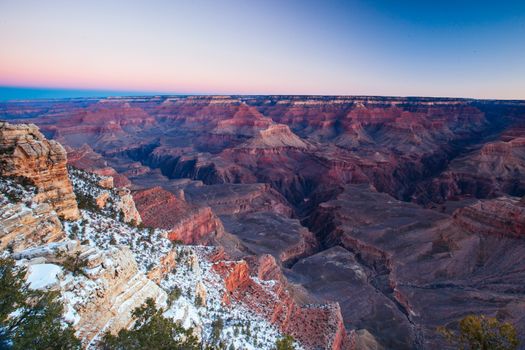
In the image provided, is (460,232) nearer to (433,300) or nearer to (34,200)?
(433,300)

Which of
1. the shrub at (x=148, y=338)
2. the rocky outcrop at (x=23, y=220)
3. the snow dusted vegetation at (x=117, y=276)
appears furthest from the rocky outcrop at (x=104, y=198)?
the shrub at (x=148, y=338)

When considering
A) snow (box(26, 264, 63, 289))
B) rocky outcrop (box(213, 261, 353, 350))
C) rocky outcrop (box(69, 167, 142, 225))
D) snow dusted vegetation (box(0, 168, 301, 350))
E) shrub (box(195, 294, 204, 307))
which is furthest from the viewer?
rocky outcrop (box(69, 167, 142, 225))

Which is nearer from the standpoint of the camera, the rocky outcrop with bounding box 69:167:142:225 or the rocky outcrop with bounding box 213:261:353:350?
the rocky outcrop with bounding box 213:261:353:350

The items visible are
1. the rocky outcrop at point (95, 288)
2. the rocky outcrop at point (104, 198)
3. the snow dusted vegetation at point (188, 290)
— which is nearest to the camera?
the rocky outcrop at point (95, 288)

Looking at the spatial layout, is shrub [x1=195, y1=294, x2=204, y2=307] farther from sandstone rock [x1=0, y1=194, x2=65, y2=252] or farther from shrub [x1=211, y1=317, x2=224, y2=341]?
sandstone rock [x1=0, y1=194, x2=65, y2=252]

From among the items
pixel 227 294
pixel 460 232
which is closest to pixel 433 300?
pixel 460 232

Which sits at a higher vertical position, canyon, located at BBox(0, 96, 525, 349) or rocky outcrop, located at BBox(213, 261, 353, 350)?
rocky outcrop, located at BBox(213, 261, 353, 350)

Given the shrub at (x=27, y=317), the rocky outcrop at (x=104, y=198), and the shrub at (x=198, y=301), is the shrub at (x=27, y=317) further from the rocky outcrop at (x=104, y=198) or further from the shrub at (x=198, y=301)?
the rocky outcrop at (x=104, y=198)

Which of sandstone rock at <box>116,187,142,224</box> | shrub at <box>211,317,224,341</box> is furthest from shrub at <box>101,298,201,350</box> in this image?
sandstone rock at <box>116,187,142,224</box>
